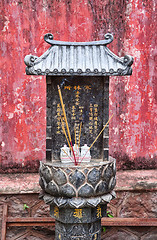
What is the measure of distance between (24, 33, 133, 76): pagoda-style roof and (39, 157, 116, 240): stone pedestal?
111cm

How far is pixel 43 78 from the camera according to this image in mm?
4906

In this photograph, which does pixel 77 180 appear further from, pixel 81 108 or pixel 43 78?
pixel 43 78

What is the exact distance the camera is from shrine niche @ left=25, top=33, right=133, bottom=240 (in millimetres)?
3305

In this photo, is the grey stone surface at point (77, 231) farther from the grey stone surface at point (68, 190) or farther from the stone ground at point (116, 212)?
the stone ground at point (116, 212)

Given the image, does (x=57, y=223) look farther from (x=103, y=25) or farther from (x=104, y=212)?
(x=103, y=25)

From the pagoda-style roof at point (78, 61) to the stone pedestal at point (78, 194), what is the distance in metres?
1.11

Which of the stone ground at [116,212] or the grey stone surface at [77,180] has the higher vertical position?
the grey stone surface at [77,180]

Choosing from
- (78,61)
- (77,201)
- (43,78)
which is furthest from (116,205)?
(78,61)

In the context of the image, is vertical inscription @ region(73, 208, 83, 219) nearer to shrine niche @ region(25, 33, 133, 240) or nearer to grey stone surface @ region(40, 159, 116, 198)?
shrine niche @ region(25, 33, 133, 240)

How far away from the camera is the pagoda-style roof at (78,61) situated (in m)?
3.30

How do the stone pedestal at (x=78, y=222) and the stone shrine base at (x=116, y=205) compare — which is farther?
the stone shrine base at (x=116, y=205)

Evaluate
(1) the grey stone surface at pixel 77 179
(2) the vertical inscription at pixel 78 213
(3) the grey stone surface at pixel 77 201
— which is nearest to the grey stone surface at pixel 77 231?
(2) the vertical inscription at pixel 78 213

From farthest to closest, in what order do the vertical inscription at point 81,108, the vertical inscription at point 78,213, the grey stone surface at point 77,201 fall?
the vertical inscription at point 81,108 → the vertical inscription at point 78,213 → the grey stone surface at point 77,201

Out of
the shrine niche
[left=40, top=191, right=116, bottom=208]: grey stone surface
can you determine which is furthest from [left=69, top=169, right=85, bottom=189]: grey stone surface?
[left=40, top=191, right=116, bottom=208]: grey stone surface
